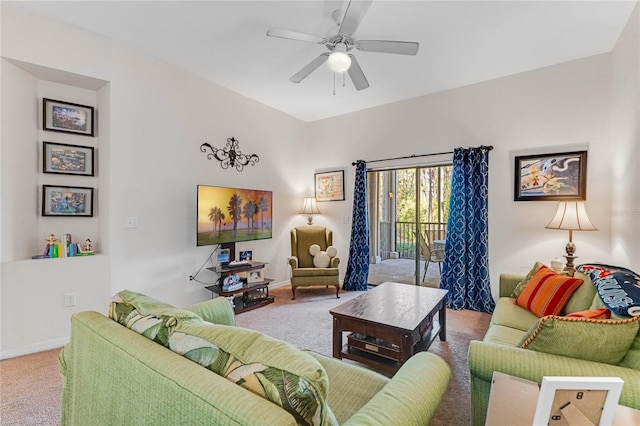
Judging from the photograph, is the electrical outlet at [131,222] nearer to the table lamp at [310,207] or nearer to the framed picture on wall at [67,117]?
the framed picture on wall at [67,117]

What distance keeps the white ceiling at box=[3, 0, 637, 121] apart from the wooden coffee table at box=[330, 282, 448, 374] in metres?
2.39

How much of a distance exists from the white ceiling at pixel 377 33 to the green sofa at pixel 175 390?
2478mm

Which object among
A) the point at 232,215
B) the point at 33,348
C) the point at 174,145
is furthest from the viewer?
the point at 232,215

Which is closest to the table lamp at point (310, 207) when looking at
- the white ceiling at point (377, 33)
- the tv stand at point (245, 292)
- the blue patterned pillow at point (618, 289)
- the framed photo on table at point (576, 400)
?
the tv stand at point (245, 292)

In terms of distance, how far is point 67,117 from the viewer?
2.76m

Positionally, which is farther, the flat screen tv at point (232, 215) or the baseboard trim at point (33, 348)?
the flat screen tv at point (232, 215)

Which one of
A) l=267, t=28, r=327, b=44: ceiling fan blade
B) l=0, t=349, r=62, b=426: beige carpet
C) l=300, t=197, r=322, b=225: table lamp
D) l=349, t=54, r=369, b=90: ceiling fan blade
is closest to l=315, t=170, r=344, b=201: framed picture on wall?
l=300, t=197, r=322, b=225: table lamp

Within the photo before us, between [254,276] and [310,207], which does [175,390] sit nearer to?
[254,276]

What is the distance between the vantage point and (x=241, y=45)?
9.37ft

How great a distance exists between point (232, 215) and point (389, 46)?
8.50 ft

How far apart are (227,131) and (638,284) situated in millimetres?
4067

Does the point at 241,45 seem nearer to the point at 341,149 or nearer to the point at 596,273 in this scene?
the point at 341,149

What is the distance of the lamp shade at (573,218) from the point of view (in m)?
2.73

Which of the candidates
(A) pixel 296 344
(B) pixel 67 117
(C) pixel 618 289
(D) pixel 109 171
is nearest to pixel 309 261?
(A) pixel 296 344
